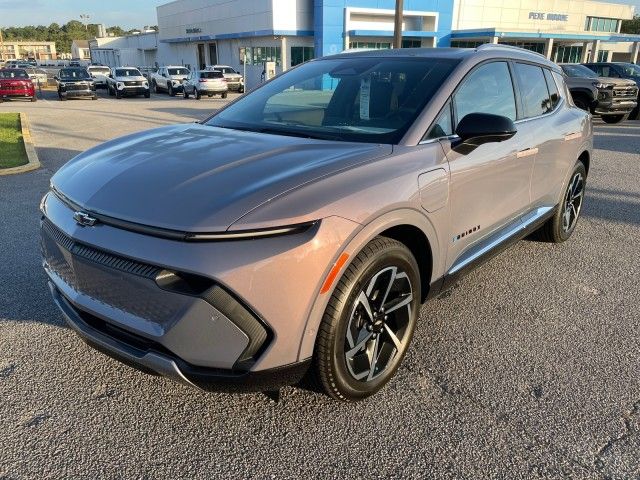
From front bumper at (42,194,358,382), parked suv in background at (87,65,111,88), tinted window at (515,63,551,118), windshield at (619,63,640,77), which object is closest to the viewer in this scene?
front bumper at (42,194,358,382)

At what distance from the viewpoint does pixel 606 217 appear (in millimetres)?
6043

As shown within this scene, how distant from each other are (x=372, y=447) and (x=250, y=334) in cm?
82

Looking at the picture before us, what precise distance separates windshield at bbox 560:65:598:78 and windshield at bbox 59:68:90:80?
929 inches

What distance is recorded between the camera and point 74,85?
26953 mm

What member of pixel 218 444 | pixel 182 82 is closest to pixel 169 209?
pixel 218 444

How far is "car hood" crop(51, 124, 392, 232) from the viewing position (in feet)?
7.09

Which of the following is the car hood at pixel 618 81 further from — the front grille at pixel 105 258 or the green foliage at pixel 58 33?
the green foliage at pixel 58 33

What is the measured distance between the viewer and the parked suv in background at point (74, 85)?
2685 cm

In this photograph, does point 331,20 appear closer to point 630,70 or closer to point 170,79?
point 170,79

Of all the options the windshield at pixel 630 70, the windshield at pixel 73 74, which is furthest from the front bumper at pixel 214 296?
→ the windshield at pixel 73 74

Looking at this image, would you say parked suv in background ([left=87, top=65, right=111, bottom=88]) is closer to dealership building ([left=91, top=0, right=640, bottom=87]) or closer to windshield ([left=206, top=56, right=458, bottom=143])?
dealership building ([left=91, top=0, right=640, bottom=87])

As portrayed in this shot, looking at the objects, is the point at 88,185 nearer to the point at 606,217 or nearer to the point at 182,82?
the point at 606,217

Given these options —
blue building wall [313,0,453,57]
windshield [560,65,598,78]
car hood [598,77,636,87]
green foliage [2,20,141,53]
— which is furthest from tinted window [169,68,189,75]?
green foliage [2,20,141,53]

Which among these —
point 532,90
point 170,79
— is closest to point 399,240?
point 532,90
